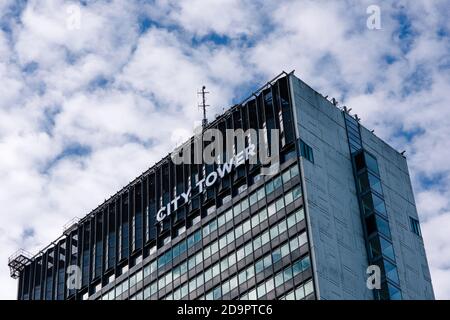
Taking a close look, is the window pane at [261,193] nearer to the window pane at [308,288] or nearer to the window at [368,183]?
the window at [368,183]

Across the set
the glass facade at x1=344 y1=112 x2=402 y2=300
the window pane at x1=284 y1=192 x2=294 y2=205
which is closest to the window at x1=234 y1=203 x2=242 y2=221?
the window pane at x1=284 y1=192 x2=294 y2=205

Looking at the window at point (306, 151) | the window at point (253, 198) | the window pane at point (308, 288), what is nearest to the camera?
the window pane at point (308, 288)

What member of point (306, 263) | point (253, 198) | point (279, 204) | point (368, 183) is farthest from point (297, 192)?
point (368, 183)

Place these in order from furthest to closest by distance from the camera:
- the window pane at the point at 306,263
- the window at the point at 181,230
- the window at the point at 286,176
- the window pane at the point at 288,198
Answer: the window at the point at 181,230, the window at the point at 286,176, the window pane at the point at 288,198, the window pane at the point at 306,263

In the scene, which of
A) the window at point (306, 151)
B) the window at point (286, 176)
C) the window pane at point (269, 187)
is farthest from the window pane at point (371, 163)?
the window pane at point (269, 187)

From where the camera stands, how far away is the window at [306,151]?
106331 mm

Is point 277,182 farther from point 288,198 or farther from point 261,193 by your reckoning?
point 288,198

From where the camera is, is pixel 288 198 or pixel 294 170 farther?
pixel 294 170

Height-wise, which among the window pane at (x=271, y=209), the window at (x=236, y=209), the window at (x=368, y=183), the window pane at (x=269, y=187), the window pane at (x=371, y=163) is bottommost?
the window pane at (x=271, y=209)

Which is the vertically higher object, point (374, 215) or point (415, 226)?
point (415, 226)

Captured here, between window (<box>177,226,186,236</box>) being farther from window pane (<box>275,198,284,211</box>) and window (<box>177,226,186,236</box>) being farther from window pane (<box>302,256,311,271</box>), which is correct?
window pane (<box>302,256,311,271</box>)

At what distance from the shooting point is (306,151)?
351 ft
